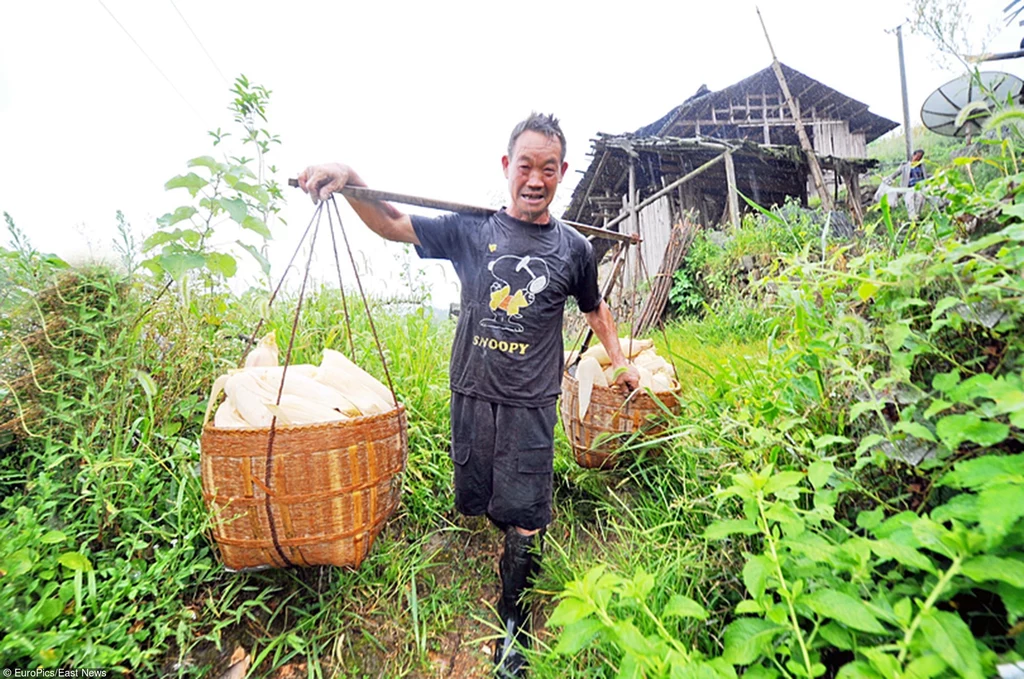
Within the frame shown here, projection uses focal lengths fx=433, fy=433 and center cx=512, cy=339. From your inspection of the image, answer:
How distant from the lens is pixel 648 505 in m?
2.10

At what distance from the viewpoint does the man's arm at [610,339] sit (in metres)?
2.23

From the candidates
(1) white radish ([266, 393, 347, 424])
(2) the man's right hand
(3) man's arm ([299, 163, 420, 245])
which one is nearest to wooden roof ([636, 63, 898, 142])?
(3) man's arm ([299, 163, 420, 245])

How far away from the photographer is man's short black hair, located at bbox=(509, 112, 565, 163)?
1825mm

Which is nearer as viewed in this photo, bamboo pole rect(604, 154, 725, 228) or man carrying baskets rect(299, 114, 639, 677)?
man carrying baskets rect(299, 114, 639, 677)

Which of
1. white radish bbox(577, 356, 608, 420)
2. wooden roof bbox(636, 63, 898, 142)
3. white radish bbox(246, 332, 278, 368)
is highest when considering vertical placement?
wooden roof bbox(636, 63, 898, 142)

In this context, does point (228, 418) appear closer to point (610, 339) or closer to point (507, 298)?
point (507, 298)

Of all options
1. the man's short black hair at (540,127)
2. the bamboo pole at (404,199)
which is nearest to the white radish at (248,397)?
the bamboo pole at (404,199)

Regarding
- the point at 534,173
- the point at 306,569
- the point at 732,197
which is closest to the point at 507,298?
the point at 534,173

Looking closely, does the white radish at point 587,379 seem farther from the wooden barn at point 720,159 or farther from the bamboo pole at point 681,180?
the bamboo pole at point 681,180

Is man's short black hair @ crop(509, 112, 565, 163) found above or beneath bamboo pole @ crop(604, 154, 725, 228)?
beneath

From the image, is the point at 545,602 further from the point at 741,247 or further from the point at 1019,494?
the point at 741,247

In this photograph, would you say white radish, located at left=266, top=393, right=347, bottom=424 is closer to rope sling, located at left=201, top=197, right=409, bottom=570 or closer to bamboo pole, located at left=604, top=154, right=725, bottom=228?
rope sling, located at left=201, top=197, right=409, bottom=570

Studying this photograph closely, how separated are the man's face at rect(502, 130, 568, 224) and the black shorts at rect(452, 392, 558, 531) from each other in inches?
33.7

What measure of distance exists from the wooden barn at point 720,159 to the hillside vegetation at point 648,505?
17.9 ft
